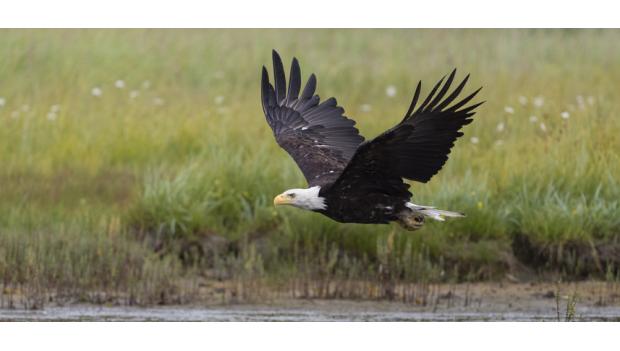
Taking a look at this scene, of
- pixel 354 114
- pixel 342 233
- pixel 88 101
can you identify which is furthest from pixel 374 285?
pixel 88 101

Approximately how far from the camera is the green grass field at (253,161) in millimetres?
11812

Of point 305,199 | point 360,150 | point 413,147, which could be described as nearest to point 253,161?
point 305,199

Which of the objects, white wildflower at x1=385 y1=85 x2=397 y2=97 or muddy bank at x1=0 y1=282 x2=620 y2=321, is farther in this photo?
white wildflower at x1=385 y1=85 x2=397 y2=97

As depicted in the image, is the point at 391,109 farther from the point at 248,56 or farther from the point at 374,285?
the point at 374,285

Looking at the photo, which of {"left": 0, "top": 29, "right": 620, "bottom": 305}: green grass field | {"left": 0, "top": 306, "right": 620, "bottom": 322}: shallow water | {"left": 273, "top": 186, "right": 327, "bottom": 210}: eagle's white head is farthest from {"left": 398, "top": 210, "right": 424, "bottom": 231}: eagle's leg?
{"left": 0, "top": 29, "right": 620, "bottom": 305}: green grass field

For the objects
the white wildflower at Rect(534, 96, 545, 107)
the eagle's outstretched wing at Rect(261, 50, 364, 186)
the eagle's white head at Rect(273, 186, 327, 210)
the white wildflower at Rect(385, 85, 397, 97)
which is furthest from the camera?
the white wildflower at Rect(385, 85, 397, 97)

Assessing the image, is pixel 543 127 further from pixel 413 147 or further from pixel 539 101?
pixel 413 147

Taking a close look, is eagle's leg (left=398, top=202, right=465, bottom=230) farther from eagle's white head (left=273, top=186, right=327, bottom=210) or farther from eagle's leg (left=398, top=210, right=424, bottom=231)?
eagle's white head (left=273, top=186, right=327, bottom=210)

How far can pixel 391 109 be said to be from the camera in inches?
570

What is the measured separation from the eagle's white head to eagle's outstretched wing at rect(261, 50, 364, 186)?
65 cm

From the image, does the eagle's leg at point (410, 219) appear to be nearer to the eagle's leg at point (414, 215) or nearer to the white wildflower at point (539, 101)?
the eagle's leg at point (414, 215)

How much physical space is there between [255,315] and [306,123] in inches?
55.5

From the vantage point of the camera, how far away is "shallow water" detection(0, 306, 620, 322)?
11.0m

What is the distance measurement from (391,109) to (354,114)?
396 millimetres
